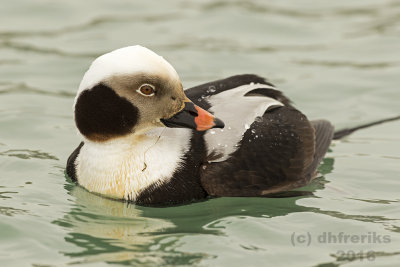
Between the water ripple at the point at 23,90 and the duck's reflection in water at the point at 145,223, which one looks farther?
the water ripple at the point at 23,90

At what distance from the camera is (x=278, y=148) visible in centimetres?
786

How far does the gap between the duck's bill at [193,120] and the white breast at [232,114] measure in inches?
8.0

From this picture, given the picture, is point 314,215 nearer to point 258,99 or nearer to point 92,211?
point 258,99

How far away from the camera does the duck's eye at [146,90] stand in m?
7.31

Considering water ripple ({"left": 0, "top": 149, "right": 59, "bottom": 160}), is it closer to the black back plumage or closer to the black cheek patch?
the black back plumage

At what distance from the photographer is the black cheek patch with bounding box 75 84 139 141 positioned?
7.29 meters

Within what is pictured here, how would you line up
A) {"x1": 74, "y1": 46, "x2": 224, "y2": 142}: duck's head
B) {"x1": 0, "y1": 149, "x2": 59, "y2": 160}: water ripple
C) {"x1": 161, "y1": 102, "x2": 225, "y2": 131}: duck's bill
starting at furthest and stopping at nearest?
{"x1": 0, "y1": 149, "x2": 59, "y2": 160}: water ripple, {"x1": 161, "y1": 102, "x2": 225, "y2": 131}: duck's bill, {"x1": 74, "y1": 46, "x2": 224, "y2": 142}: duck's head

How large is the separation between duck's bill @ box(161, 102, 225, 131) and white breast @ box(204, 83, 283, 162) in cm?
20

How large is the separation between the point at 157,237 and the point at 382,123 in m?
4.18

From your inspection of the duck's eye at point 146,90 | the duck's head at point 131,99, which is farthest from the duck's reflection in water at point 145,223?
the duck's eye at point 146,90

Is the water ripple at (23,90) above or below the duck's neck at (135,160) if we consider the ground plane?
above

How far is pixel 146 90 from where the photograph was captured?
24.1 feet

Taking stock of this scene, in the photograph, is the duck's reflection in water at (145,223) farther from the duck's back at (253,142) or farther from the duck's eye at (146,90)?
the duck's eye at (146,90)

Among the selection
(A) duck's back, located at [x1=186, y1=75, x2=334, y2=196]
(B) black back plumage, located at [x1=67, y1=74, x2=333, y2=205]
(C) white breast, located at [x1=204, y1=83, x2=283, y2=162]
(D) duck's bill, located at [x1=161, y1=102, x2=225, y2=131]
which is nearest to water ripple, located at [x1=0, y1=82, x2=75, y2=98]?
(B) black back plumage, located at [x1=67, y1=74, x2=333, y2=205]
